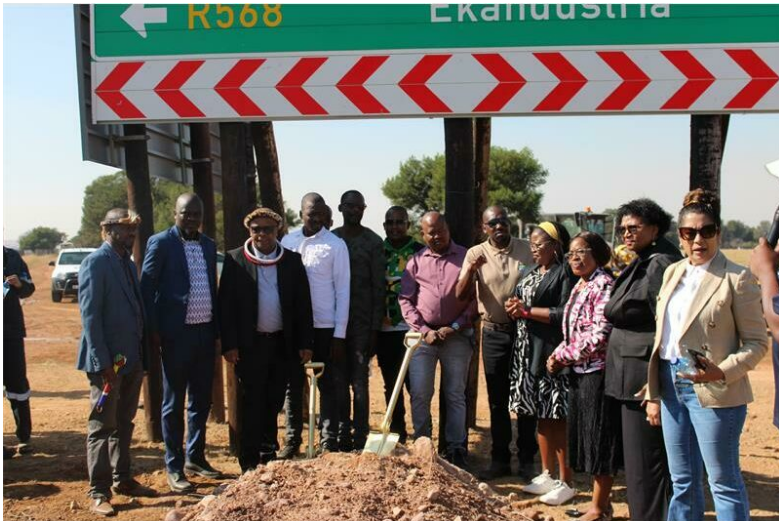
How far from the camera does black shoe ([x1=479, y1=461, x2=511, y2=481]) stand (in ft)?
20.5

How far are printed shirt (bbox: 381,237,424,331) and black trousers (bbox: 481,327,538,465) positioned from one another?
745mm

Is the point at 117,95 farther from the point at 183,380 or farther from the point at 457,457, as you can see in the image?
the point at 457,457

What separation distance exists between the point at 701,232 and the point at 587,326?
A: 1.19 metres

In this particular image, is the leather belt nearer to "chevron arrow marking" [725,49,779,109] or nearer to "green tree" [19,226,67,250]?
"chevron arrow marking" [725,49,779,109]

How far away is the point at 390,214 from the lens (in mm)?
6691

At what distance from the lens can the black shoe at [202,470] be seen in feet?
20.1

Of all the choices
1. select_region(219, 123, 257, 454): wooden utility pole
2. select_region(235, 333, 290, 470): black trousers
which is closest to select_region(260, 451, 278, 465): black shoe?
select_region(235, 333, 290, 470): black trousers

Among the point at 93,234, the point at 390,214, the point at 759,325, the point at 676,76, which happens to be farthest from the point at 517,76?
the point at 93,234

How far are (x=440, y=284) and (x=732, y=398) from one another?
2.60 m

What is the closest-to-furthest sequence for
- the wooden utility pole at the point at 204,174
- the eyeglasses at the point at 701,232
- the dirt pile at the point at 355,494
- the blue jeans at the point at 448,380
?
the dirt pile at the point at 355,494, the eyeglasses at the point at 701,232, the blue jeans at the point at 448,380, the wooden utility pole at the point at 204,174

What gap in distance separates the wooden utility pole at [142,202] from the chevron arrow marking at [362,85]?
196 centimetres

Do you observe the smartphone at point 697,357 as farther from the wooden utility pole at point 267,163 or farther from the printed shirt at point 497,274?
the wooden utility pole at point 267,163

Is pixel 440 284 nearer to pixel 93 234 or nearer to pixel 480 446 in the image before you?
pixel 480 446

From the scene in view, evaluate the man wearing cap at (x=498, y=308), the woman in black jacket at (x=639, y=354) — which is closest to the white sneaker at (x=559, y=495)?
the man wearing cap at (x=498, y=308)
